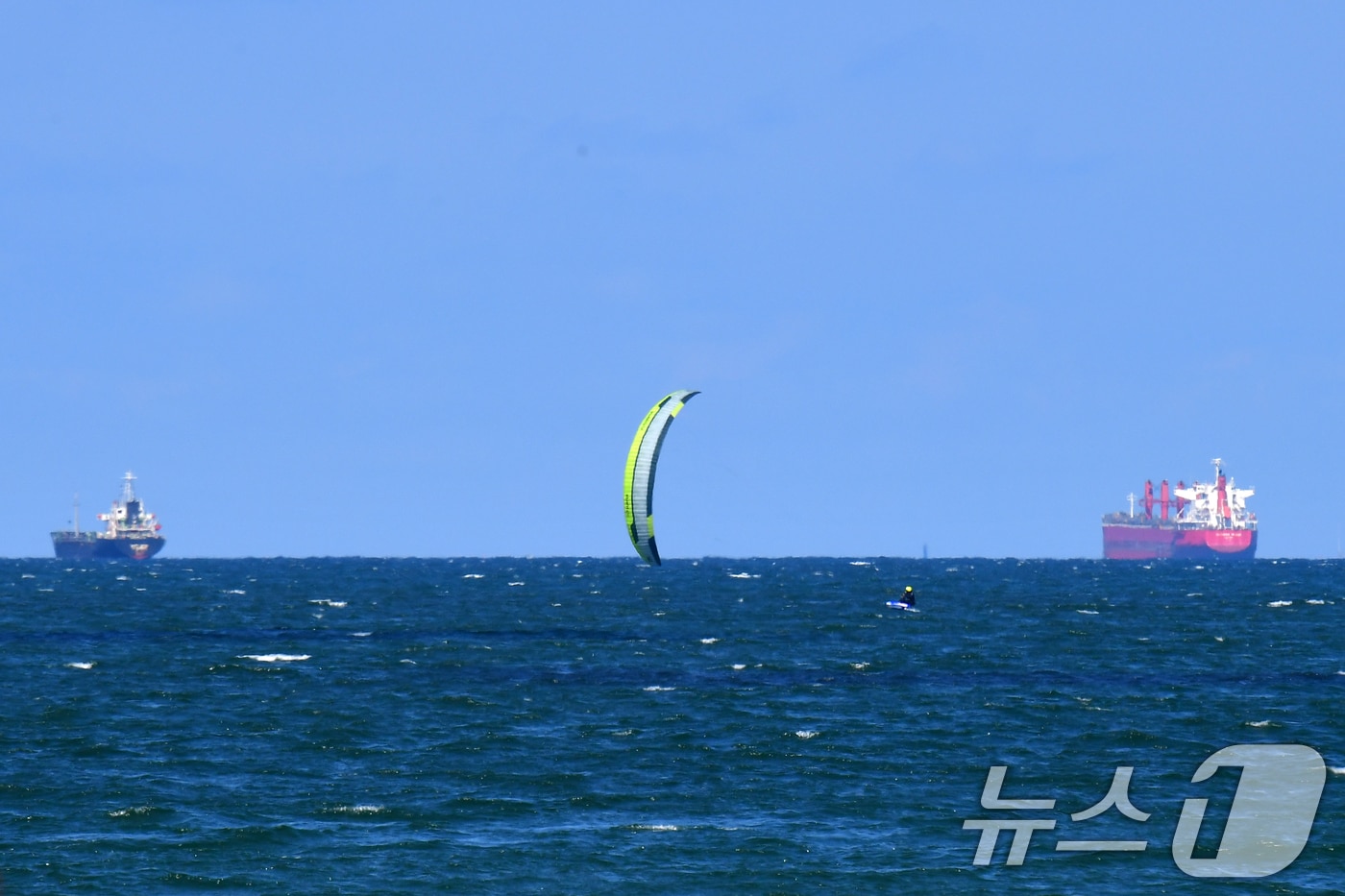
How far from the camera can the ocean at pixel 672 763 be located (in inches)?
1206

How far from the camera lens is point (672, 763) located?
40.5m

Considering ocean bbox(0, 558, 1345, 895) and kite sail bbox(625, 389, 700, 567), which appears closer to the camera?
ocean bbox(0, 558, 1345, 895)

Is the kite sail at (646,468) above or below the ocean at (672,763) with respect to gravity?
above

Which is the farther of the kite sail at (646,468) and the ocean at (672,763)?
the kite sail at (646,468)

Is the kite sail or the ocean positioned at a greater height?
the kite sail

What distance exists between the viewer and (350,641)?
247 feet

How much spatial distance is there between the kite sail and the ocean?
5.30m

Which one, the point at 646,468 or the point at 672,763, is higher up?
the point at 646,468

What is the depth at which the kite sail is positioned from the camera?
81688 mm

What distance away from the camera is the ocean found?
30.6m

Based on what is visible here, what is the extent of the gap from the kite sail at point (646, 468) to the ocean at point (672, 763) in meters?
5.30

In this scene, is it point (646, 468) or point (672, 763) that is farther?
point (646, 468)

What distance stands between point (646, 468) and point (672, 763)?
137 ft

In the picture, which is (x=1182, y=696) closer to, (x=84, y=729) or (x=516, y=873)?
(x=516, y=873)
